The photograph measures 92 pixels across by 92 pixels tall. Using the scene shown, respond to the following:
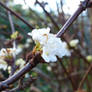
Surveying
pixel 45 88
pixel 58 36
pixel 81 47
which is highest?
pixel 81 47

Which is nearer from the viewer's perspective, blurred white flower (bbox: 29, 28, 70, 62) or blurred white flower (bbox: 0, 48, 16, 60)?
blurred white flower (bbox: 29, 28, 70, 62)

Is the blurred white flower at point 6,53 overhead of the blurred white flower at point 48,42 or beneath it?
overhead

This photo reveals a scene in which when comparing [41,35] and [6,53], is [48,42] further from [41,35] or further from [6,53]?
[6,53]

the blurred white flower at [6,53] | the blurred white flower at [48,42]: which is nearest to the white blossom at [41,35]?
the blurred white flower at [48,42]

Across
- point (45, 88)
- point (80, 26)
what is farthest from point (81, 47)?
point (45, 88)

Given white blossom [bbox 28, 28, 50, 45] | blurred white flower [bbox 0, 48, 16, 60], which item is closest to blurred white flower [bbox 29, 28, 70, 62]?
white blossom [bbox 28, 28, 50, 45]

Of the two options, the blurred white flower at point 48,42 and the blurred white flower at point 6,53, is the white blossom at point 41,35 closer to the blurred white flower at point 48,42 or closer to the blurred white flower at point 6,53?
the blurred white flower at point 48,42

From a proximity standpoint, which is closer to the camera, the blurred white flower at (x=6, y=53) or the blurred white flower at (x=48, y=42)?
the blurred white flower at (x=48, y=42)

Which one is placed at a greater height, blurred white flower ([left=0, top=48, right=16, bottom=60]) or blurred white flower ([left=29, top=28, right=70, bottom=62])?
blurred white flower ([left=0, top=48, right=16, bottom=60])

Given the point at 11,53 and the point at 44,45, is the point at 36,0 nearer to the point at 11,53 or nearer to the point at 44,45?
the point at 11,53

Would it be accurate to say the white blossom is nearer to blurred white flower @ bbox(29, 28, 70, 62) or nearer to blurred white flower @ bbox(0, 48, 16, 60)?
blurred white flower @ bbox(29, 28, 70, 62)

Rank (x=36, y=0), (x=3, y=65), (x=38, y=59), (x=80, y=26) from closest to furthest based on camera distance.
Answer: (x=38, y=59)
(x=3, y=65)
(x=36, y=0)
(x=80, y=26)
